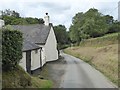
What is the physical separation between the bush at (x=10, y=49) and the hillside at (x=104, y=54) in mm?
9131

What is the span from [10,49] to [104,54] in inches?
1051

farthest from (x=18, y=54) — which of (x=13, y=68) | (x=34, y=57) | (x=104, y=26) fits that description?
(x=104, y=26)

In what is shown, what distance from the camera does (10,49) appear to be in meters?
16.8

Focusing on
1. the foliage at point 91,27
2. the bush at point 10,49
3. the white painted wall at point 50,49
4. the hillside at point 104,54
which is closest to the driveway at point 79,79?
the hillside at point 104,54

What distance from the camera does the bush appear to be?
16062 mm

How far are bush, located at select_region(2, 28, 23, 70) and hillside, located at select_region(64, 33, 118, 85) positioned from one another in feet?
30.0

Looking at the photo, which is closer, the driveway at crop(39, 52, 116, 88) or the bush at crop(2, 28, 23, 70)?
the bush at crop(2, 28, 23, 70)

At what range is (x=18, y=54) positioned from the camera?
59.8ft

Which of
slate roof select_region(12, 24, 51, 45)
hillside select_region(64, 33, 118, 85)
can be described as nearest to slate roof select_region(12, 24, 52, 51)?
slate roof select_region(12, 24, 51, 45)

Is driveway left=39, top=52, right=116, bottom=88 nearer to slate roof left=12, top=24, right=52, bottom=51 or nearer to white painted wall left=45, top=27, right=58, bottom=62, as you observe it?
slate roof left=12, top=24, right=52, bottom=51

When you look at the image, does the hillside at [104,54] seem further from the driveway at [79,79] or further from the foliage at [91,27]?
the foliage at [91,27]

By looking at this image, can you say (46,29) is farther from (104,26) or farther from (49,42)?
(104,26)

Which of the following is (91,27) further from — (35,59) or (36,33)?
(35,59)

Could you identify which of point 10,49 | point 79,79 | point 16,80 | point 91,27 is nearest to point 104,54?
point 79,79
